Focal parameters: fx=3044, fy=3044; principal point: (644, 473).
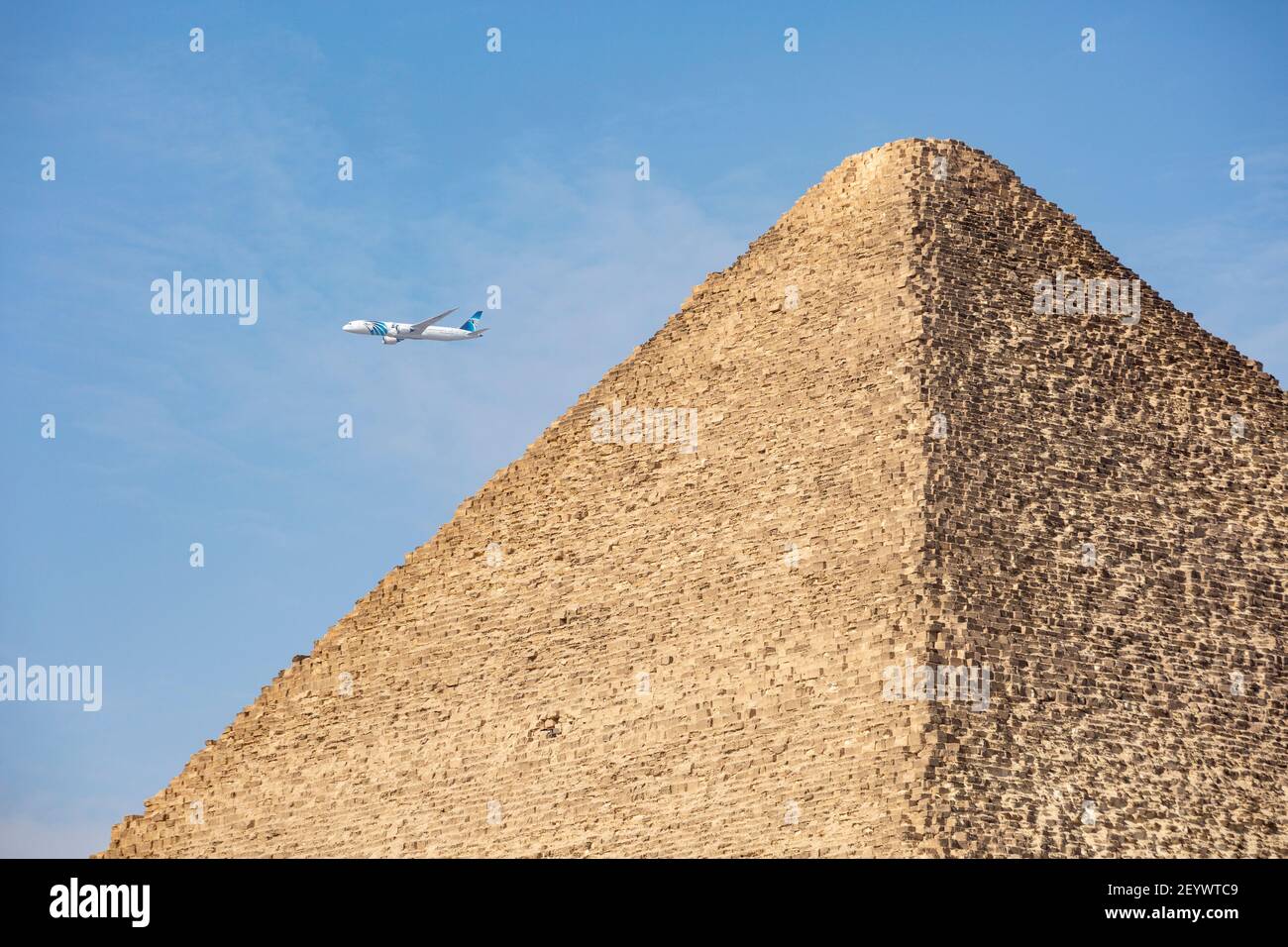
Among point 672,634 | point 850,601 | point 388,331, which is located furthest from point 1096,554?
point 388,331

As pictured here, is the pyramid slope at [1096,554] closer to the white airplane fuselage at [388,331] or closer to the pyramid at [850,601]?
the pyramid at [850,601]

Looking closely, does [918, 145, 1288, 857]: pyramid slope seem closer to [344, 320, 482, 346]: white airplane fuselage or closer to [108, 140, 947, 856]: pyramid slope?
[108, 140, 947, 856]: pyramid slope

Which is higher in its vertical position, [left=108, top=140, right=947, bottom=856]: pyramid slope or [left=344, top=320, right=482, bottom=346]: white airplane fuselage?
[left=344, top=320, right=482, bottom=346]: white airplane fuselage

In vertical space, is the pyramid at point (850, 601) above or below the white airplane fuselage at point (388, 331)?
below

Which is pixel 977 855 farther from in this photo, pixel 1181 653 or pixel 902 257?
pixel 902 257

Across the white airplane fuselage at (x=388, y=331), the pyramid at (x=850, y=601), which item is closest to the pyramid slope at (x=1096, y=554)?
the pyramid at (x=850, y=601)

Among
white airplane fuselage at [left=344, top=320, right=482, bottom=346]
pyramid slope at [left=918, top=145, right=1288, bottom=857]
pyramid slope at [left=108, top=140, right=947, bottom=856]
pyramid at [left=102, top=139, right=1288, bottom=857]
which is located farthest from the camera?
white airplane fuselage at [left=344, top=320, right=482, bottom=346]

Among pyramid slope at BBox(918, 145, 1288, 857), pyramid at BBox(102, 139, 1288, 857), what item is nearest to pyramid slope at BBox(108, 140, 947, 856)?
pyramid at BBox(102, 139, 1288, 857)

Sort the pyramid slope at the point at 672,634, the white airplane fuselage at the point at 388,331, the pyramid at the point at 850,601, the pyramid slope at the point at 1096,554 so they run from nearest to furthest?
1. the pyramid slope at the point at 1096,554
2. the pyramid at the point at 850,601
3. the pyramid slope at the point at 672,634
4. the white airplane fuselage at the point at 388,331

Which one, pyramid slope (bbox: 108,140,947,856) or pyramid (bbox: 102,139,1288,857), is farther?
pyramid slope (bbox: 108,140,947,856)
